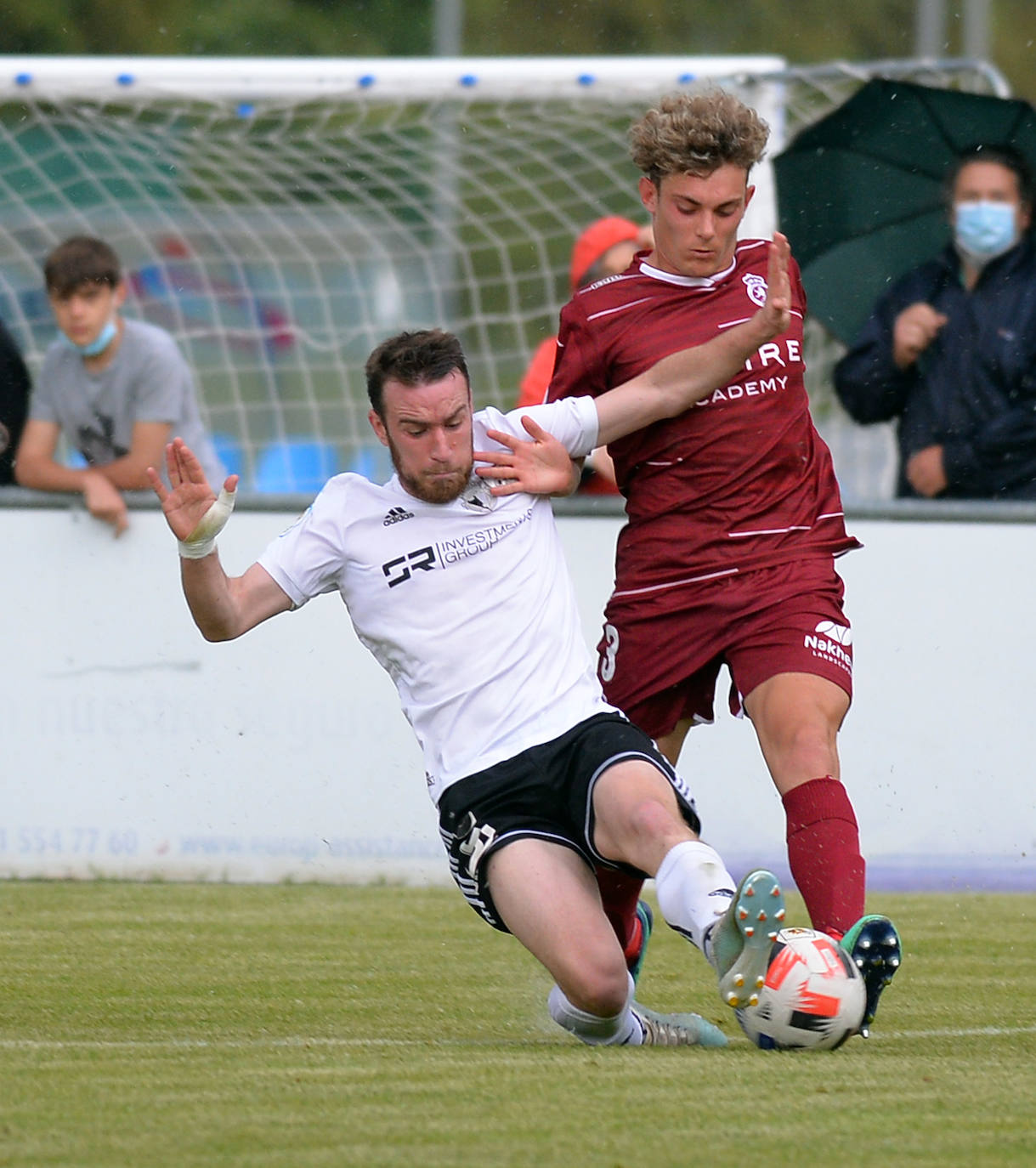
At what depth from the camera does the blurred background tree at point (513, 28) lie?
77.7ft

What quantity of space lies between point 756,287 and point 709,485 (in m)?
0.54

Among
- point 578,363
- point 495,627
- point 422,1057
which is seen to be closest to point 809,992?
point 422,1057

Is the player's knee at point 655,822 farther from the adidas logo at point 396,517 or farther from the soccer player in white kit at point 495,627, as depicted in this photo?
the adidas logo at point 396,517

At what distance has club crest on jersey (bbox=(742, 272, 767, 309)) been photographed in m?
5.62

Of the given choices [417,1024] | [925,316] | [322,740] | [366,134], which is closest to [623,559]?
[417,1024]

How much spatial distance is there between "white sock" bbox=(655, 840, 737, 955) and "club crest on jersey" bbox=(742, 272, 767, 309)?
1556mm

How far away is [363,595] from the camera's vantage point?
210 inches

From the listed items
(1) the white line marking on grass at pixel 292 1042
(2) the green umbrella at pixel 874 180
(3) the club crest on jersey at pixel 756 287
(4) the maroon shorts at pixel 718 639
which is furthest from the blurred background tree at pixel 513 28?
(1) the white line marking on grass at pixel 292 1042

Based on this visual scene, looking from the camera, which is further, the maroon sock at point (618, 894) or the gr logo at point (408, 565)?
the maroon sock at point (618, 894)

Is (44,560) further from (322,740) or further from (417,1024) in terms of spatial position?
(417,1024)

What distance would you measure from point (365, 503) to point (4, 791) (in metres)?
3.48

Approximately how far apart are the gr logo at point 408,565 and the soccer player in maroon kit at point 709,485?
603mm

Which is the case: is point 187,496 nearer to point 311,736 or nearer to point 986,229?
point 311,736

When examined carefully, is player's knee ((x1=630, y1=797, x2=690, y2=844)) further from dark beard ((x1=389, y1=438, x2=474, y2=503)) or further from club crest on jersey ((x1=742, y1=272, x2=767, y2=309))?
club crest on jersey ((x1=742, y1=272, x2=767, y2=309))
